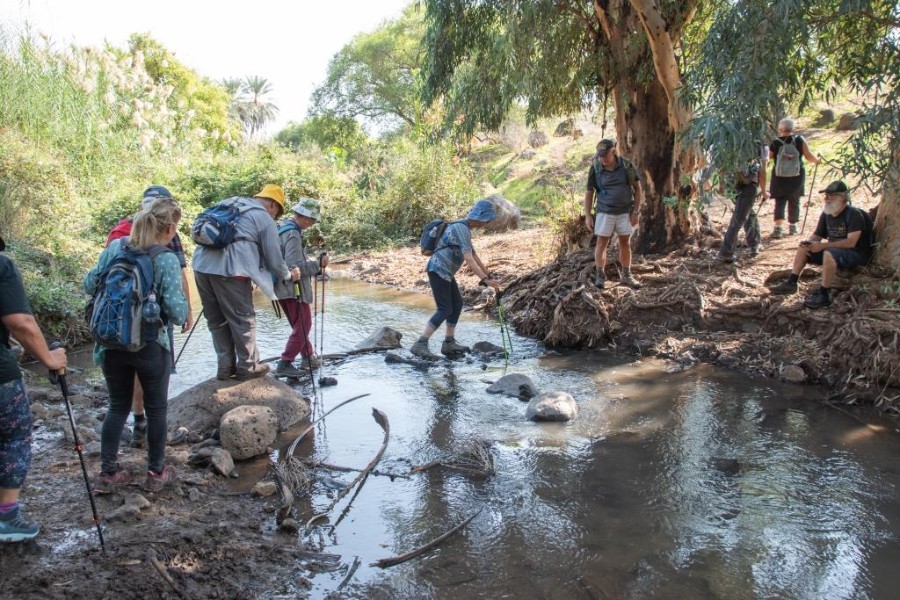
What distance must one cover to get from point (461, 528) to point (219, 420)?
266 cm

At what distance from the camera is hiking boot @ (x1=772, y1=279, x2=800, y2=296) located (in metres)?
7.70

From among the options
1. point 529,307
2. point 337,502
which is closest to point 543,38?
point 529,307

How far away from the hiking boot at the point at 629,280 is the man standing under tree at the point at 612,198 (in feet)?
0.04

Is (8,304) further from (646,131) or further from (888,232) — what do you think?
(646,131)

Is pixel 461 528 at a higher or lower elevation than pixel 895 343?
lower

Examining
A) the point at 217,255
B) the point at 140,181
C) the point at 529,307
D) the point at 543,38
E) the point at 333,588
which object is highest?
the point at 543,38

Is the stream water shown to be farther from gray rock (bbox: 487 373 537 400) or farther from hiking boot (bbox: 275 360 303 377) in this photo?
hiking boot (bbox: 275 360 303 377)

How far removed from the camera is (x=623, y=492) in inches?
178

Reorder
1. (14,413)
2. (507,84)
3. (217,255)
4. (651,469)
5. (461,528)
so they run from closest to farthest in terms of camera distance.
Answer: (14,413)
(461,528)
(651,469)
(217,255)
(507,84)

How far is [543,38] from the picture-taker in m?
9.30

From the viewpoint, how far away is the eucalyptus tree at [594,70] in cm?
900

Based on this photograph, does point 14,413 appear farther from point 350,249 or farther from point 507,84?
point 350,249

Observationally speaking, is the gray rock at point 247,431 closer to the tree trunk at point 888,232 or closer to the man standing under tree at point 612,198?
the man standing under tree at point 612,198

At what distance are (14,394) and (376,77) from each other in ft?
106
